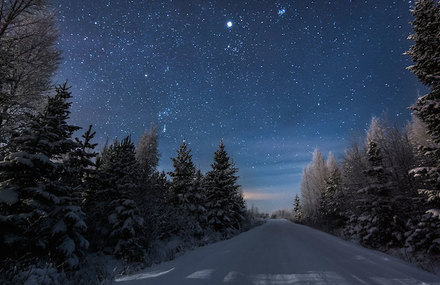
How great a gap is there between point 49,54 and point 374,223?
921 inches

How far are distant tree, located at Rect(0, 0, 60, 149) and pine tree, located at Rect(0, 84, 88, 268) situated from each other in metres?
0.97

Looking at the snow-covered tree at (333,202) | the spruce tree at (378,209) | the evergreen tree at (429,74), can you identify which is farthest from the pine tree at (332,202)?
the evergreen tree at (429,74)

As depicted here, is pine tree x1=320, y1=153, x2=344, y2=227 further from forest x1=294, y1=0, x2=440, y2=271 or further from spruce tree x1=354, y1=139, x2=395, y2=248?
spruce tree x1=354, y1=139, x2=395, y2=248

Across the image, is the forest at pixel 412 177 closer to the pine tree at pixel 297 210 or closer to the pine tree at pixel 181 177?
the pine tree at pixel 181 177

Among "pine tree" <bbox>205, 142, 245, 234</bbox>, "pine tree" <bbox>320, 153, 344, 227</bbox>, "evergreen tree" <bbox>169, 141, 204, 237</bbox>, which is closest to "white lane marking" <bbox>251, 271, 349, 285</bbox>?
"evergreen tree" <bbox>169, 141, 204, 237</bbox>

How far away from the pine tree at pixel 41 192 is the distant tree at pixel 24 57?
38.2 inches

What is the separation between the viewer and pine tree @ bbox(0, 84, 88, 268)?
327 inches

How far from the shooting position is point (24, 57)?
1025 cm

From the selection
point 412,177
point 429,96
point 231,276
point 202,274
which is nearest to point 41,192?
point 202,274

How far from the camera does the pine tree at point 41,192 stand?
27.2ft

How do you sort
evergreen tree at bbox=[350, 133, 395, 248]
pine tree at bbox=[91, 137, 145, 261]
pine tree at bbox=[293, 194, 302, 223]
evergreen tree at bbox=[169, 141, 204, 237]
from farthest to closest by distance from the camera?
pine tree at bbox=[293, 194, 302, 223]
evergreen tree at bbox=[169, 141, 204, 237]
evergreen tree at bbox=[350, 133, 395, 248]
pine tree at bbox=[91, 137, 145, 261]

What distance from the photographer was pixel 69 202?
1066 cm

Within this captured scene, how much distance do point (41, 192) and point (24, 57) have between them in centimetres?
659

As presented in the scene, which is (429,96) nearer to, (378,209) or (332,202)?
(378,209)
